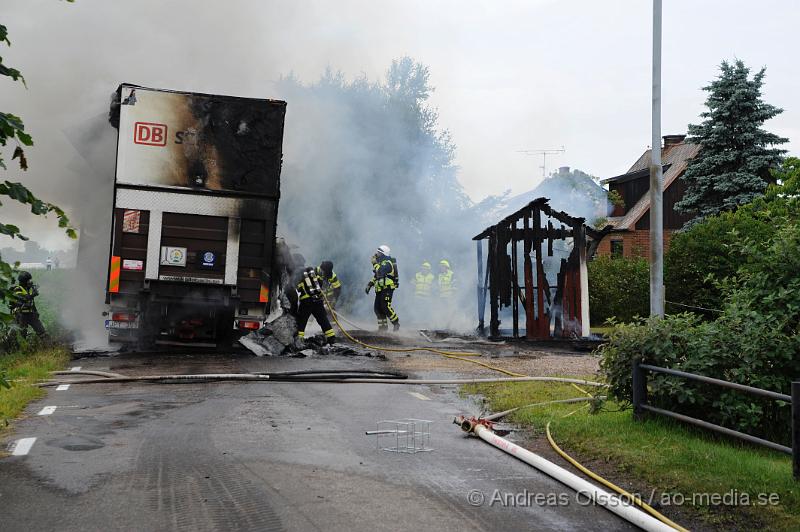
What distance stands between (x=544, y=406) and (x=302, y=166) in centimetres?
1762

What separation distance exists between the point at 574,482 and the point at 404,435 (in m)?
2.12

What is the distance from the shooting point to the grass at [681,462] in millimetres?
5328

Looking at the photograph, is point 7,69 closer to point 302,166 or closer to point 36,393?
point 36,393

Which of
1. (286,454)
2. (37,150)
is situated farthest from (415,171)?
(286,454)

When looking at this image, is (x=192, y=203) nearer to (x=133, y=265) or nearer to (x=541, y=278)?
(x=133, y=265)

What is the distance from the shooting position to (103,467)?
6.26m

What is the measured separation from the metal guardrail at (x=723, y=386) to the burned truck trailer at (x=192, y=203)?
8095 mm

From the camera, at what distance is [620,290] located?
21.5m

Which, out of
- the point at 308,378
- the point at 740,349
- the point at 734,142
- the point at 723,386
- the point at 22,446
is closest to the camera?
the point at 723,386

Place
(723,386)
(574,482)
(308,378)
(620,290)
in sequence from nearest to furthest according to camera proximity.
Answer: (574,482), (723,386), (308,378), (620,290)

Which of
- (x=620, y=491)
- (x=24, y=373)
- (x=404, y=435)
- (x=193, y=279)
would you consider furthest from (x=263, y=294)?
(x=620, y=491)

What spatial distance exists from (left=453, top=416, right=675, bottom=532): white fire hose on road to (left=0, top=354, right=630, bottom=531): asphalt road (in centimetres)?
7

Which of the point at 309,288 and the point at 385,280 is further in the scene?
the point at 385,280

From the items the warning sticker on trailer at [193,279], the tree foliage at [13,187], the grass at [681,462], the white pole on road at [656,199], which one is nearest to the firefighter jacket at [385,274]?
the warning sticker on trailer at [193,279]
